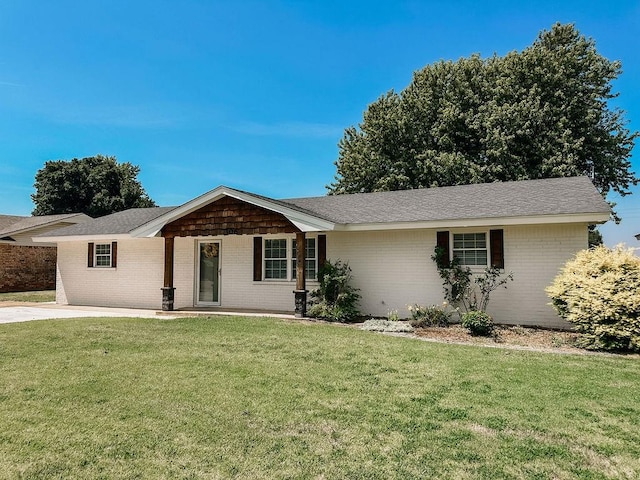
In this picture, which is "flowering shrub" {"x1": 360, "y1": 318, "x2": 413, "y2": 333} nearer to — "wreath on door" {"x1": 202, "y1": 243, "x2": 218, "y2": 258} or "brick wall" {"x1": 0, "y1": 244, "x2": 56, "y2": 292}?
"wreath on door" {"x1": 202, "y1": 243, "x2": 218, "y2": 258}

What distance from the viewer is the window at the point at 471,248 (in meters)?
11.0

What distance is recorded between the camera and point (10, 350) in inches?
284

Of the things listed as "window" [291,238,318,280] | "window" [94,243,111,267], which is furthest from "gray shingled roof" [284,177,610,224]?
"window" [94,243,111,267]

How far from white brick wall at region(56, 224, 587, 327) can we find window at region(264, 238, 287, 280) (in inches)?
12.6

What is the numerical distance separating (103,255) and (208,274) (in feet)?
15.1

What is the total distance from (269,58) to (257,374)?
13.0m

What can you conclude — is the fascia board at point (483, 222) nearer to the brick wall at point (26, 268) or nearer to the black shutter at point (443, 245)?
the black shutter at point (443, 245)

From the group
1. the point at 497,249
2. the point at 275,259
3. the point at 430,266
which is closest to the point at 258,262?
the point at 275,259

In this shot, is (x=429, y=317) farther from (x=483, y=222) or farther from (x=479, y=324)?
(x=483, y=222)

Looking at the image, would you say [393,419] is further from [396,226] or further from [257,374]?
[396,226]

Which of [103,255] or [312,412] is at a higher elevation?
[103,255]

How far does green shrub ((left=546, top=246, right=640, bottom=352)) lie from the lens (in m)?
7.61

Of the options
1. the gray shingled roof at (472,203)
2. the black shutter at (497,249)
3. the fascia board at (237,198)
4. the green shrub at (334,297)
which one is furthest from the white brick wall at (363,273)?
the fascia board at (237,198)

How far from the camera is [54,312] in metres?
13.2
